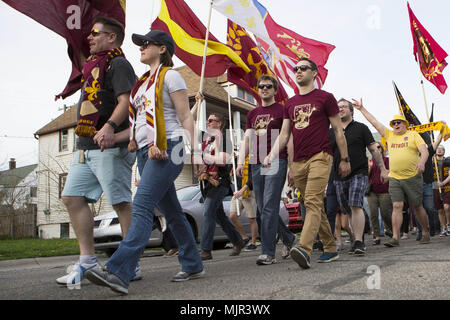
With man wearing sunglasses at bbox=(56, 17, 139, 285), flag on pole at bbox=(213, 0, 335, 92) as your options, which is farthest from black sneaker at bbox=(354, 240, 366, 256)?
flag on pole at bbox=(213, 0, 335, 92)

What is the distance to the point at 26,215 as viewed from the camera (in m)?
32.2

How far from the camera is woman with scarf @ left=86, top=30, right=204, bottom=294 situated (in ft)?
10.7

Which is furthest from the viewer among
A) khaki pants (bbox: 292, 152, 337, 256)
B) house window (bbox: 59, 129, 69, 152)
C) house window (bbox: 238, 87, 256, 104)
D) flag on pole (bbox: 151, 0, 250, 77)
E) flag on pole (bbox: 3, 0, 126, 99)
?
house window (bbox: 59, 129, 69, 152)

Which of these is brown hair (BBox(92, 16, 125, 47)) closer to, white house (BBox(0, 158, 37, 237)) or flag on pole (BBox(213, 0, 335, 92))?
flag on pole (BBox(213, 0, 335, 92))

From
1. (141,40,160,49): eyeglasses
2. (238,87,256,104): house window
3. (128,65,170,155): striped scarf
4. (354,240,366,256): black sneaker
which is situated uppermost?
(238,87,256,104): house window

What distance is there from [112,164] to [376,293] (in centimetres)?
226

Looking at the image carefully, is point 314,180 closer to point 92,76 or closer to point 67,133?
point 92,76

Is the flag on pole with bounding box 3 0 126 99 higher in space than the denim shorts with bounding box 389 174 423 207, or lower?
higher

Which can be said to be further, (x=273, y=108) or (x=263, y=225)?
(x=273, y=108)

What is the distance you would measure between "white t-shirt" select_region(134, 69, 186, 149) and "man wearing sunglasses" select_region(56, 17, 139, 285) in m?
0.15

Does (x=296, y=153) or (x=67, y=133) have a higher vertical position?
(x=67, y=133)

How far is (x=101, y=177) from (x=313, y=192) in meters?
2.09

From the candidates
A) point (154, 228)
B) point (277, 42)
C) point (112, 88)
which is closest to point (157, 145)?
point (112, 88)
